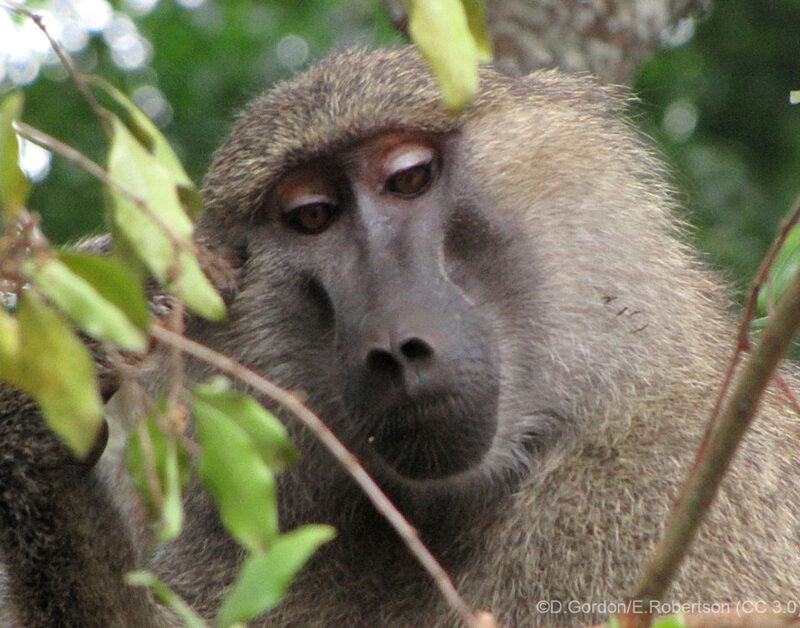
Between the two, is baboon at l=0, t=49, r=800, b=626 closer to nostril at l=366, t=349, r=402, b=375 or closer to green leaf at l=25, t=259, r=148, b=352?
nostril at l=366, t=349, r=402, b=375

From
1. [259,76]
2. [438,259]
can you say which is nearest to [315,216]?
[438,259]

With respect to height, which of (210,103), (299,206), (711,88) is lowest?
(711,88)

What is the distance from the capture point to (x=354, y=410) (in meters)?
2.72

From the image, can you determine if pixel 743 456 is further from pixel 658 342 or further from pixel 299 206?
pixel 299 206

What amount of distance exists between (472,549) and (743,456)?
26.6 inches

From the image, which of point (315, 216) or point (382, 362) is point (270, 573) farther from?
point (315, 216)

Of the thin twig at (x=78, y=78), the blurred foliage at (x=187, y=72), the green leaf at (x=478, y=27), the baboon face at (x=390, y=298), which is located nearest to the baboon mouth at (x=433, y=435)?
the baboon face at (x=390, y=298)

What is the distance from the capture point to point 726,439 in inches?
58.1

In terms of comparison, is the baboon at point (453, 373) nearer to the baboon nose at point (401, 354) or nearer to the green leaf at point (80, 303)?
the baboon nose at point (401, 354)

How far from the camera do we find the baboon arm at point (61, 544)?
9.23ft

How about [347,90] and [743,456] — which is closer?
[743,456]

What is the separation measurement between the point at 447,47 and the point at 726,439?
0.65 metres

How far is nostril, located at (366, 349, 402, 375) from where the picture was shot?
2561mm

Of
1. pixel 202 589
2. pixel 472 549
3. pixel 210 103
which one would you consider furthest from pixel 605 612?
pixel 210 103
